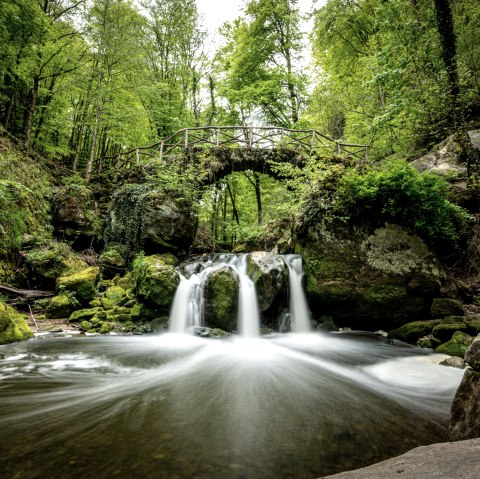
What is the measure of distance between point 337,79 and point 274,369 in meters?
17.2

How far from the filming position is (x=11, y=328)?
5535mm

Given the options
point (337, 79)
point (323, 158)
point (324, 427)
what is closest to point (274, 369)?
point (324, 427)

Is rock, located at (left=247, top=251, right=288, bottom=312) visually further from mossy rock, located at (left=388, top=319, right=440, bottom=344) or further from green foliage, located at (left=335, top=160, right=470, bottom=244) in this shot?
mossy rock, located at (left=388, top=319, right=440, bottom=344)

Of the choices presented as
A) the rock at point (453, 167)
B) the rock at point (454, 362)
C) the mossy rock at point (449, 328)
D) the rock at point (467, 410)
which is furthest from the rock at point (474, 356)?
the rock at point (453, 167)

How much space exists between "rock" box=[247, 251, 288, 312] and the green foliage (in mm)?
2443

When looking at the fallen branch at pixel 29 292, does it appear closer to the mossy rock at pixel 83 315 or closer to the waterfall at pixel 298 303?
the mossy rock at pixel 83 315

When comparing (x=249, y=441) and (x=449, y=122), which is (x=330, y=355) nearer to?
(x=249, y=441)

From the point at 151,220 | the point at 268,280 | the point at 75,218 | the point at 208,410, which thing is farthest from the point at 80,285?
the point at 208,410

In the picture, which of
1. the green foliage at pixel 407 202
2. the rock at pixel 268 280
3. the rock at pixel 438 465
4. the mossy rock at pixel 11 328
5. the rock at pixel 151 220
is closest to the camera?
the rock at pixel 438 465

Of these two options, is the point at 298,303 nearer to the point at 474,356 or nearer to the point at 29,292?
the point at 474,356

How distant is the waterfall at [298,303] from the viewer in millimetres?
7980

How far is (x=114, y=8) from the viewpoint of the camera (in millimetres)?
13039

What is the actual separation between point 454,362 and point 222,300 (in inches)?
201

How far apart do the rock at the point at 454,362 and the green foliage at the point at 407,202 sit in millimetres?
3328
